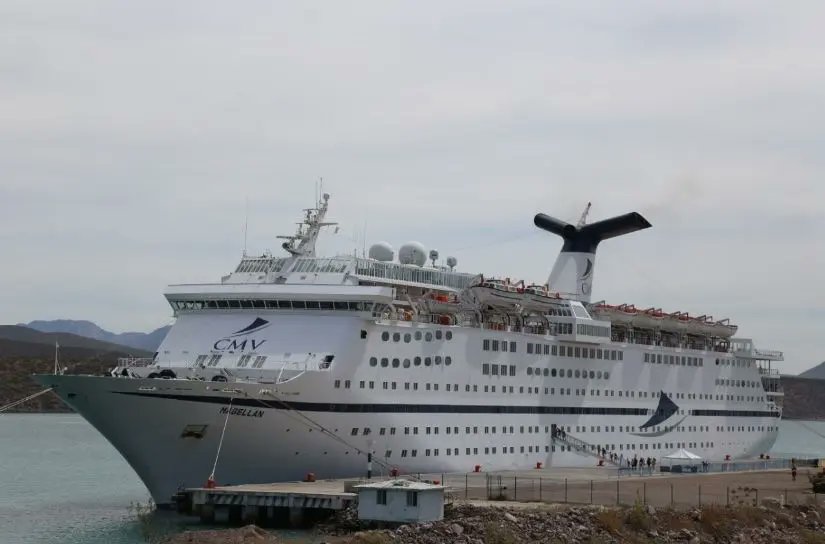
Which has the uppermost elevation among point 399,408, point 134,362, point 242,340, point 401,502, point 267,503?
point 242,340

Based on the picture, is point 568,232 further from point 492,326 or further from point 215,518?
point 215,518

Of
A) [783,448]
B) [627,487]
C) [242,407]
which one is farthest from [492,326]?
[783,448]

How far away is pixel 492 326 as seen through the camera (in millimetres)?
48469

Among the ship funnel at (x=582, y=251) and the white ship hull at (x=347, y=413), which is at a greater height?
the ship funnel at (x=582, y=251)

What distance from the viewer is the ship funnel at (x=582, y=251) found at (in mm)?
58906

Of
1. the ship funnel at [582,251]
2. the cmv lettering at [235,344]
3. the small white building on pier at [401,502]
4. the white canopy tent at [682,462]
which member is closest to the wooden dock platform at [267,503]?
the small white building on pier at [401,502]

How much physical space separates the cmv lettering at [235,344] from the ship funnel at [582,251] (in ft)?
71.3

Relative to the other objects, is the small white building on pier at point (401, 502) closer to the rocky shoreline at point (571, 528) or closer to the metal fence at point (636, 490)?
the rocky shoreline at point (571, 528)

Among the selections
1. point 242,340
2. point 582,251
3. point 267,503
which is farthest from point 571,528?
point 582,251

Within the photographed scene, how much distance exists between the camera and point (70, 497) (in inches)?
1863

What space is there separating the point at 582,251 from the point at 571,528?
28.5 metres

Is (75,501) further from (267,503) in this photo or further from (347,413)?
(267,503)

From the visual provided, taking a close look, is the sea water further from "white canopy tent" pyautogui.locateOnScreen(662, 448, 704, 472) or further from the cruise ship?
"white canopy tent" pyautogui.locateOnScreen(662, 448, 704, 472)

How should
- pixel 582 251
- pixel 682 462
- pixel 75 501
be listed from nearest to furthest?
pixel 75 501, pixel 682 462, pixel 582 251
